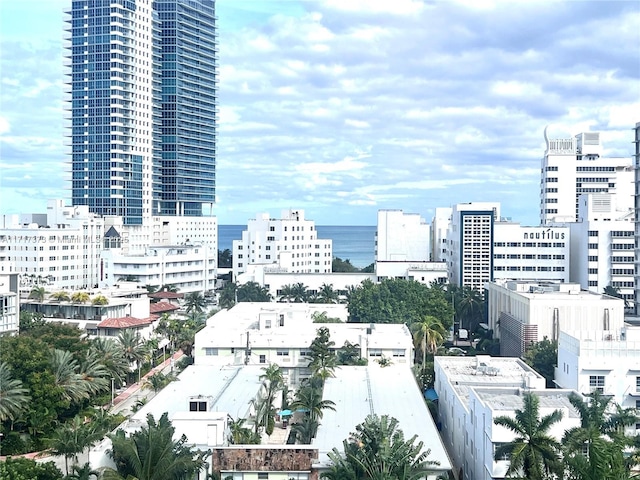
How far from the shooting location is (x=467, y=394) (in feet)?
118

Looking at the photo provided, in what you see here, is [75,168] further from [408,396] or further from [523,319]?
[408,396]

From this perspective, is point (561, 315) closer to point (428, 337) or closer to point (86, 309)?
point (428, 337)

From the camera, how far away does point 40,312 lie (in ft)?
200

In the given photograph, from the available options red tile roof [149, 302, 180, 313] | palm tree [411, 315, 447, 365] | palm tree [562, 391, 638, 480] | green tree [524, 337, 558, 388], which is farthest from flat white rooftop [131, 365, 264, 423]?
red tile roof [149, 302, 180, 313]

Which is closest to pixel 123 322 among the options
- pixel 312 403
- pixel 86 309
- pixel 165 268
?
pixel 86 309

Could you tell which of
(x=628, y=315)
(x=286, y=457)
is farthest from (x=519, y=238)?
(x=286, y=457)

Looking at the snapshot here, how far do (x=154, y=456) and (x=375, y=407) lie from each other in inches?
482

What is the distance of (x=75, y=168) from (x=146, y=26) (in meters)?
25.6

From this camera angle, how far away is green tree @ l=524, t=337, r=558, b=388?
4590cm

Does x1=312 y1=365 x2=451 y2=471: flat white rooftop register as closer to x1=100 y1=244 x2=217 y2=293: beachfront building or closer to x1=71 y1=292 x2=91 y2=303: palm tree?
x1=71 y1=292 x2=91 y2=303: palm tree

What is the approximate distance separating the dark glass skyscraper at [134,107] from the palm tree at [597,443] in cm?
10652

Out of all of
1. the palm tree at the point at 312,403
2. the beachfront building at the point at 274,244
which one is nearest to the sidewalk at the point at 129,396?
the palm tree at the point at 312,403

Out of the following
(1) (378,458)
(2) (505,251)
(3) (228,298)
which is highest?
(2) (505,251)

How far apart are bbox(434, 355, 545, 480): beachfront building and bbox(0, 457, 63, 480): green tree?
1464cm
